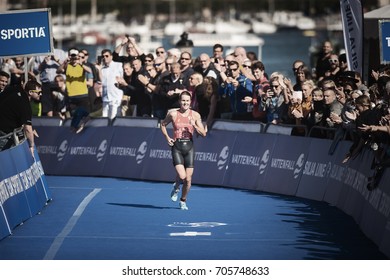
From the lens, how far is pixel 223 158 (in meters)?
28.5

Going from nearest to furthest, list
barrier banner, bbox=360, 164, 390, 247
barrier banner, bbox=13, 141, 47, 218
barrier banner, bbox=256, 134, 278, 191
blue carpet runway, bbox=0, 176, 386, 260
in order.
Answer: barrier banner, bbox=360, 164, 390, 247, blue carpet runway, bbox=0, 176, 386, 260, barrier banner, bbox=13, 141, 47, 218, barrier banner, bbox=256, 134, 278, 191

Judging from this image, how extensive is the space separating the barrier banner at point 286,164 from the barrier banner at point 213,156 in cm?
158

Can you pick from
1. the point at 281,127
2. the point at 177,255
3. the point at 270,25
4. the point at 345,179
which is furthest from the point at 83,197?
the point at 270,25

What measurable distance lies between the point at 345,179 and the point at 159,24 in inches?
6879

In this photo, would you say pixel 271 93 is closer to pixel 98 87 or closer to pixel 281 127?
pixel 281 127

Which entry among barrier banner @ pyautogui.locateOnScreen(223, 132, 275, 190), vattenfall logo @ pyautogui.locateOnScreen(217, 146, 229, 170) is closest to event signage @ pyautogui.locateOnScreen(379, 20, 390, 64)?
barrier banner @ pyautogui.locateOnScreen(223, 132, 275, 190)

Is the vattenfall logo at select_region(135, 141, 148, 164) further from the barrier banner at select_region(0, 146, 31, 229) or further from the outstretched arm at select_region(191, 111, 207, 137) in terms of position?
the barrier banner at select_region(0, 146, 31, 229)

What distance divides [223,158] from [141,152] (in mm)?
2624

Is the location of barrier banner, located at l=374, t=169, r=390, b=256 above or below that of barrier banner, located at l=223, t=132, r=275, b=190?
above

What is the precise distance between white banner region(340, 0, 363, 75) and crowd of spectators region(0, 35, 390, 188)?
0.44 m

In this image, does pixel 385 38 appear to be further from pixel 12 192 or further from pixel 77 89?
pixel 77 89

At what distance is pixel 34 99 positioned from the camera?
109 ft

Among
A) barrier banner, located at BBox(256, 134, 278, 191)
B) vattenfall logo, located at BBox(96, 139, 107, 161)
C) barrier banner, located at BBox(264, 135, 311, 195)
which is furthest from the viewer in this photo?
vattenfall logo, located at BBox(96, 139, 107, 161)

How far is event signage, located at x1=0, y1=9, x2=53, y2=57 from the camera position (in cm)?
2638
